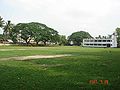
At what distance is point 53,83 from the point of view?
12508 mm

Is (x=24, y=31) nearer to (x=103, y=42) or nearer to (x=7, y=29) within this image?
(x=7, y=29)

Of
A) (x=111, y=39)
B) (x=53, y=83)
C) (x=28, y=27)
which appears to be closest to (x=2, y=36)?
(x=28, y=27)

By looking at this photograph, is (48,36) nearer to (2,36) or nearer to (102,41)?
(2,36)

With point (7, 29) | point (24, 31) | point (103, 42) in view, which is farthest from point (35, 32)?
point (103, 42)

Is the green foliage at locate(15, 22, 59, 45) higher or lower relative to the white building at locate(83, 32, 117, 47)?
higher

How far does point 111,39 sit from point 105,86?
6228 inches

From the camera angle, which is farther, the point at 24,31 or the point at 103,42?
the point at 103,42

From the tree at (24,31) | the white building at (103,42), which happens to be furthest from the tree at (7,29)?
the white building at (103,42)

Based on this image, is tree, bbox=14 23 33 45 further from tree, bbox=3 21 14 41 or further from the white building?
the white building

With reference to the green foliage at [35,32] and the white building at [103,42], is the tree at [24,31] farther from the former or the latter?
the white building at [103,42]

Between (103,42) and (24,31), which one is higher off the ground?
(24,31)

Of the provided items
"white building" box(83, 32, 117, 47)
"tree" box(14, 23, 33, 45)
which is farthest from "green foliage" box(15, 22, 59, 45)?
"white building" box(83, 32, 117, 47)

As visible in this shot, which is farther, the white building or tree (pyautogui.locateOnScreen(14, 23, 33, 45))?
the white building

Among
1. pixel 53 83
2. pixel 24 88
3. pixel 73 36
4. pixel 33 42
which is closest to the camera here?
pixel 24 88
